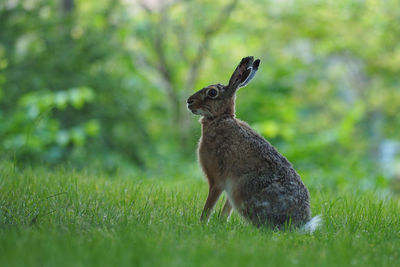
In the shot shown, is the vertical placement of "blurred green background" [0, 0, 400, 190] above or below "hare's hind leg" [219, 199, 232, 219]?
above

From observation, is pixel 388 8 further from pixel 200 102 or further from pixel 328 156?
pixel 200 102

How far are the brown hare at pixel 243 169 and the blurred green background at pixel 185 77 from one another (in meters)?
3.63

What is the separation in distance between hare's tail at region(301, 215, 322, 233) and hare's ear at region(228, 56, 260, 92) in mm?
1596

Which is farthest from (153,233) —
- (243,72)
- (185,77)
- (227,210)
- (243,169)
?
(185,77)

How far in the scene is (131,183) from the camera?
6.38m

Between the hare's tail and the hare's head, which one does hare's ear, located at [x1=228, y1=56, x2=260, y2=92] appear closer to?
the hare's head

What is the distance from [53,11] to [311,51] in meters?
9.03

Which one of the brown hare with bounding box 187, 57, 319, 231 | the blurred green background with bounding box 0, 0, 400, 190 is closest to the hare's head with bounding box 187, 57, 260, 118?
the brown hare with bounding box 187, 57, 319, 231

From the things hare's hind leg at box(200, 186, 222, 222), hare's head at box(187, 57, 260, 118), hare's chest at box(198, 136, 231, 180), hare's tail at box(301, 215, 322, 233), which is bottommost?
hare's tail at box(301, 215, 322, 233)

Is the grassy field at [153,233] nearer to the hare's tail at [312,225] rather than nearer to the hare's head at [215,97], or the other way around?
the hare's tail at [312,225]

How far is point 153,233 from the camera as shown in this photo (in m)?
4.04

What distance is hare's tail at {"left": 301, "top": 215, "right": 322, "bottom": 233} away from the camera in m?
4.70

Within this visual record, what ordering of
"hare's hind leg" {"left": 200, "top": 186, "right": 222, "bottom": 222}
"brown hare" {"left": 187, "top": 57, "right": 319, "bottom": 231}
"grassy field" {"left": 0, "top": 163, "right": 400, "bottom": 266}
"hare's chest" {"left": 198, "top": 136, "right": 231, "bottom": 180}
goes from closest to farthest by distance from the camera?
"grassy field" {"left": 0, "top": 163, "right": 400, "bottom": 266}, "brown hare" {"left": 187, "top": 57, "right": 319, "bottom": 231}, "hare's hind leg" {"left": 200, "top": 186, "right": 222, "bottom": 222}, "hare's chest" {"left": 198, "top": 136, "right": 231, "bottom": 180}

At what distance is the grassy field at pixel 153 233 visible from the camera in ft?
A: 11.0
